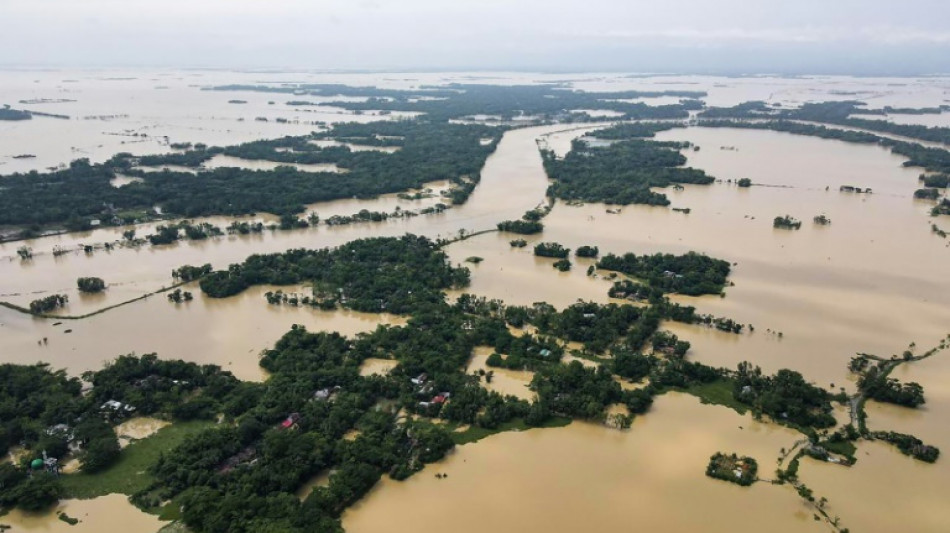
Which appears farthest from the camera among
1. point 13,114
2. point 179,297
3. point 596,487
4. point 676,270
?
point 13,114

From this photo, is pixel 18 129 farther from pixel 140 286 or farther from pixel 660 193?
pixel 660 193

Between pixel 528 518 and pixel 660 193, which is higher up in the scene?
pixel 660 193

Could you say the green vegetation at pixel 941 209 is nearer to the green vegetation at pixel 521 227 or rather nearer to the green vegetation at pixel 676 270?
the green vegetation at pixel 676 270

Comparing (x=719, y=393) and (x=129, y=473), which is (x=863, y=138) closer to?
(x=719, y=393)

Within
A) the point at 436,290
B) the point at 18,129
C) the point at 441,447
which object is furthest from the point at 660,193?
the point at 18,129

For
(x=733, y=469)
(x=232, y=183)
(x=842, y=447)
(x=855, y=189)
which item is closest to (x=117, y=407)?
(x=733, y=469)

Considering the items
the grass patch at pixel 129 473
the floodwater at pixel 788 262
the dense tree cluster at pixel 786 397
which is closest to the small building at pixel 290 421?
the grass patch at pixel 129 473
